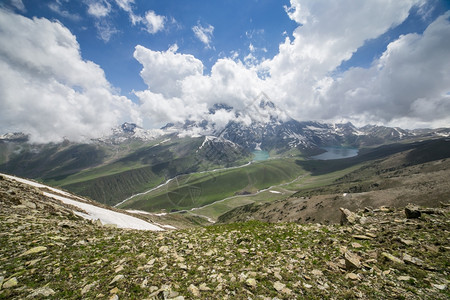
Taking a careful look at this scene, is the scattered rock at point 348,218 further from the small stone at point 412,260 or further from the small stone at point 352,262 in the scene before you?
the small stone at point 352,262

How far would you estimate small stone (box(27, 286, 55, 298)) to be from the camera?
6.39 metres

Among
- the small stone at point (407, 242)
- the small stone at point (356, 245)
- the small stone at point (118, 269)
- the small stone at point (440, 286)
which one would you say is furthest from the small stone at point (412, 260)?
the small stone at point (118, 269)

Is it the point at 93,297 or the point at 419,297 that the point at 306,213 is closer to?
the point at 419,297

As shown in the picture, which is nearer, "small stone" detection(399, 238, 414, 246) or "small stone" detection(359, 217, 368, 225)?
"small stone" detection(399, 238, 414, 246)

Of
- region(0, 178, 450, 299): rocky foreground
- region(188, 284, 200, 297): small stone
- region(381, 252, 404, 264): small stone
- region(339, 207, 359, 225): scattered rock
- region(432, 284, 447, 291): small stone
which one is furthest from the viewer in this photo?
region(339, 207, 359, 225): scattered rock

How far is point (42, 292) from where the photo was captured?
21.4 feet

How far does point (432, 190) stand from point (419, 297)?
2161 inches

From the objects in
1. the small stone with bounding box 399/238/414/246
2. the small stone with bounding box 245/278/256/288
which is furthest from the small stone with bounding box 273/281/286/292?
the small stone with bounding box 399/238/414/246

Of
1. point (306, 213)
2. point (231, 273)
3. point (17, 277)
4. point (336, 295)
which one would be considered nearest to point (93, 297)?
point (17, 277)

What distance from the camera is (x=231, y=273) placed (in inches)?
337

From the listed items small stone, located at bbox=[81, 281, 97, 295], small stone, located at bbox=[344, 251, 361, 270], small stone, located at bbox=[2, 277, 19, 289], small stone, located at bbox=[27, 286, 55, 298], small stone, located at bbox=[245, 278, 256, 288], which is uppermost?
small stone, located at bbox=[2, 277, 19, 289]

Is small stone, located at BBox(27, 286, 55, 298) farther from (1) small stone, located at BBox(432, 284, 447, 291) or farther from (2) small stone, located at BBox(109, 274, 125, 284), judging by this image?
(1) small stone, located at BBox(432, 284, 447, 291)

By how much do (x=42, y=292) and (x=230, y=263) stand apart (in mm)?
7691

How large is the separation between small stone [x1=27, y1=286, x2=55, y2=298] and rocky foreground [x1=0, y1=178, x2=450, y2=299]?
0.03 m
